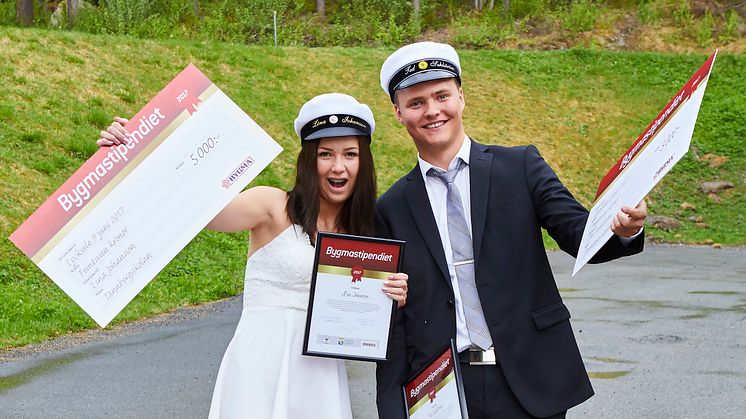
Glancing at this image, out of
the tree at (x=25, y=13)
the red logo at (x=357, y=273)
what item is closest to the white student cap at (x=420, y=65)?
the red logo at (x=357, y=273)

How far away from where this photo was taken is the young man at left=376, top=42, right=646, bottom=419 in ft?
10.8

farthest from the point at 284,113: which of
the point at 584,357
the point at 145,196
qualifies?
the point at 145,196

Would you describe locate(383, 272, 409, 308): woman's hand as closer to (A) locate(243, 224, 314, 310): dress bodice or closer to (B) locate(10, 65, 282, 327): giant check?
(A) locate(243, 224, 314, 310): dress bodice

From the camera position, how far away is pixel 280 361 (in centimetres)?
371

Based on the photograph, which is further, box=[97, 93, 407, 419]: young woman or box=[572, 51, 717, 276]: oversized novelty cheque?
box=[97, 93, 407, 419]: young woman

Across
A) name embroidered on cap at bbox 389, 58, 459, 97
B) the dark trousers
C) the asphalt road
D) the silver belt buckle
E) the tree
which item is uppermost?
the tree

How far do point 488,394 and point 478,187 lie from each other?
0.67 meters

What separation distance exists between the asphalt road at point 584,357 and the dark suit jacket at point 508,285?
13.6 feet

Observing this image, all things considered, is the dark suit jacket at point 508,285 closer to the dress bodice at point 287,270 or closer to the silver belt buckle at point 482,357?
the silver belt buckle at point 482,357

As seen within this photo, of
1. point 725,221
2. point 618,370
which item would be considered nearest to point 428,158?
point 618,370

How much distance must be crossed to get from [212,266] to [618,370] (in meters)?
7.29

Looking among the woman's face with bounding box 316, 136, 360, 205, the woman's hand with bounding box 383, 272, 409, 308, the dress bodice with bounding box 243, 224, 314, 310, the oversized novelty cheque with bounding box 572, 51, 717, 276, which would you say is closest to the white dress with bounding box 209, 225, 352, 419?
the dress bodice with bounding box 243, 224, 314, 310

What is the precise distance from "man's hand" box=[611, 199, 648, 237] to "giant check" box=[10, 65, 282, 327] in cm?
128

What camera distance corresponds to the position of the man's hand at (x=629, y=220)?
9.72 ft
